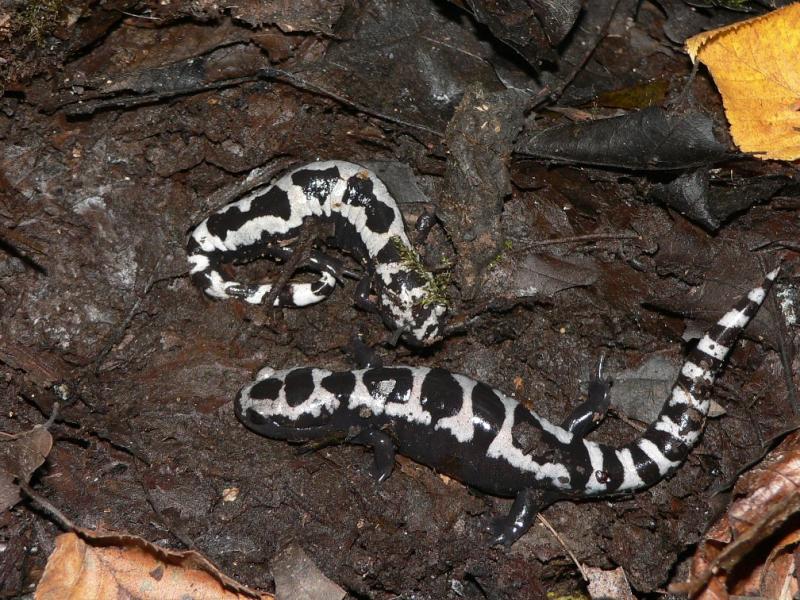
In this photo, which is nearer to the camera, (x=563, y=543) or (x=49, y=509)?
(x=49, y=509)

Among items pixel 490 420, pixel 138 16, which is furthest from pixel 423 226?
pixel 138 16

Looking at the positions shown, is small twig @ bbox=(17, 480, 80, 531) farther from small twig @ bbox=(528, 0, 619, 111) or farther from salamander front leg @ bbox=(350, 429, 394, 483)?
small twig @ bbox=(528, 0, 619, 111)

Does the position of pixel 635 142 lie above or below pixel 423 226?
above

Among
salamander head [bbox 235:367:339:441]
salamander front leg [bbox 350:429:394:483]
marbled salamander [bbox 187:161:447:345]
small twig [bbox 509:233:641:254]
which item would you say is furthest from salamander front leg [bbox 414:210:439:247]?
salamander front leg [bbox 350:429:394:483]

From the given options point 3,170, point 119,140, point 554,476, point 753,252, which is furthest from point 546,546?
point 3,170

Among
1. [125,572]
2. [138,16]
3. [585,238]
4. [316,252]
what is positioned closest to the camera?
[125,572]

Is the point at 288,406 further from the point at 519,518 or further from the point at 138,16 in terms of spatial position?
the point at 138,16

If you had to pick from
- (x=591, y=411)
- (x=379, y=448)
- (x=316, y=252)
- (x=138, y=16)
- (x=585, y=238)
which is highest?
(x=138, y=16)
